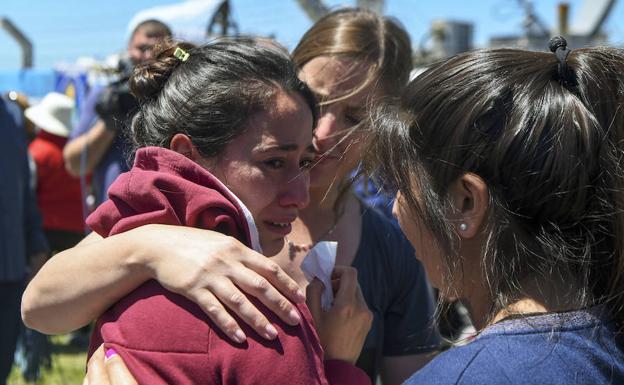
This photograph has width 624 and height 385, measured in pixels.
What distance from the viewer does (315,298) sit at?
153 cm

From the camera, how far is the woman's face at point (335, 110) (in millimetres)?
2008

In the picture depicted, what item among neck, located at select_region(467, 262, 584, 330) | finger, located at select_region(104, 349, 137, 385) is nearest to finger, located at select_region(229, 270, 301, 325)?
finger, located at select_region(104, 349, 137, 385)

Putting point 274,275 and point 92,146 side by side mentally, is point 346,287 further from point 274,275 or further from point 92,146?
point 92,146

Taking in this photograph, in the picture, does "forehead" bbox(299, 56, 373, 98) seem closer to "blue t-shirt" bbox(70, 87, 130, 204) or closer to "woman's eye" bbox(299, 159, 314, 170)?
"woman's eye" bbox(299, 159, 314, 170)

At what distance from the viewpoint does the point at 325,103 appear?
2068mm

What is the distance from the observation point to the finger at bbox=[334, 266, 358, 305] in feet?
4.98

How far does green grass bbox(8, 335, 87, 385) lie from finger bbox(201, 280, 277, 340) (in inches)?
167

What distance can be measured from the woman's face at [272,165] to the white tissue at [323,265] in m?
0.09

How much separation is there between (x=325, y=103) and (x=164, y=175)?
0.85 meters

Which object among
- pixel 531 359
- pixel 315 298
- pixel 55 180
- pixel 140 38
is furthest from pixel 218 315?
pixel 55 180

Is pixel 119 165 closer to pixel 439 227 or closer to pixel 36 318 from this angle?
pixel 36 318

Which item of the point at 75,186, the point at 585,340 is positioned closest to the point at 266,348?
the point at 585,340

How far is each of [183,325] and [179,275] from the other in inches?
3.5

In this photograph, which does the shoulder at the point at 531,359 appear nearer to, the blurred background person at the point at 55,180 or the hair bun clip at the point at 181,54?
the hair bun clip at the point at 181,54
